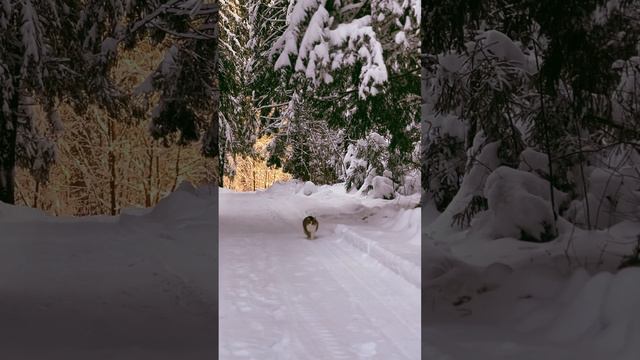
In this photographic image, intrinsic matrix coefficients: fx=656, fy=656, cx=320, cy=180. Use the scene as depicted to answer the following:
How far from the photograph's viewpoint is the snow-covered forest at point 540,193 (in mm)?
6340

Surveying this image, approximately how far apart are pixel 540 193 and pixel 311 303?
4.64 m

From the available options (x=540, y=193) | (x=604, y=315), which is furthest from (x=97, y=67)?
(x=604, y=315)

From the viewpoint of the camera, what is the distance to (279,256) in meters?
12.1

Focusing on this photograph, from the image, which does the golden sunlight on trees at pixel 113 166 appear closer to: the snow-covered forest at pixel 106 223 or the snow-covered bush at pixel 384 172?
the snow-covered bush at pixel 384 172

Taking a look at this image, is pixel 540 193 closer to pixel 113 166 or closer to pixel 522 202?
pixel 522 202

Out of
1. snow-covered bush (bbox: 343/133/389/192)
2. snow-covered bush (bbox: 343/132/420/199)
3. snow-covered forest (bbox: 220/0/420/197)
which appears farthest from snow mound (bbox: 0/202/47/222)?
snow-covered bush (bbox: 343/132/420/199)

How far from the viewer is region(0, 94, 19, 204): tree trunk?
38.1 ft

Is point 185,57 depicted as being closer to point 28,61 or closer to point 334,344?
point 28,61

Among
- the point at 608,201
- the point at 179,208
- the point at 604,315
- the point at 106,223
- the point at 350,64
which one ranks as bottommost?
the point at 106,223

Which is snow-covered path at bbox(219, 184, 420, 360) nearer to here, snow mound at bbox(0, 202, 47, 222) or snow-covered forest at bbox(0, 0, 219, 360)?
snow-covered forest at bbox(0, 0, 219, 360)

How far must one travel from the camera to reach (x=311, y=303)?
26.4 ft

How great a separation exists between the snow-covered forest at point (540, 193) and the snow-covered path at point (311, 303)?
17.9 inches

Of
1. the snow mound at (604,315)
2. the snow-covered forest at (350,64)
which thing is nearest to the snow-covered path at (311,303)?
the snow mound at (604,315)

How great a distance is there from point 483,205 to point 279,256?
12.4 feet
